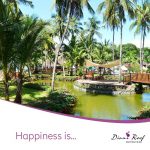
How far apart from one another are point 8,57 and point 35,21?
7.23 feet

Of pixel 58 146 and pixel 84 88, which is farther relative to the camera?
pixel 84 88

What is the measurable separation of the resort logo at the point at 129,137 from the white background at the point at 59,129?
0.13 ft

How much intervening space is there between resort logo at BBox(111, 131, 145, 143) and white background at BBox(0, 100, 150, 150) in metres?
0.04

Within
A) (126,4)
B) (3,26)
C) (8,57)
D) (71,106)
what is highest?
(126,4)

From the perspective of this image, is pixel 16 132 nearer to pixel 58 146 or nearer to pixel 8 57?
pixel 58 146

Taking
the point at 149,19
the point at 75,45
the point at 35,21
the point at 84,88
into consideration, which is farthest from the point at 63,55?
the point at 35,21

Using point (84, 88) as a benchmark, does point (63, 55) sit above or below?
above

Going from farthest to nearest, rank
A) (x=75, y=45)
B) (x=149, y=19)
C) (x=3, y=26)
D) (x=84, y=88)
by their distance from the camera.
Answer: (x=75, y=45) → (x=149, y=19) → (x=84, y=88) → (x=3, y=26)

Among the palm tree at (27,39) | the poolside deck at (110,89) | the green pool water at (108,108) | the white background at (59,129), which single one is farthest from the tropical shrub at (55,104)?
the poolside deck at (110,89)

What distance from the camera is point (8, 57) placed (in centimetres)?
930

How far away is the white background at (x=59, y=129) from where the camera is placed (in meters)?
6.10

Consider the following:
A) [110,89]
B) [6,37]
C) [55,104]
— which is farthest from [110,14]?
[6,37]

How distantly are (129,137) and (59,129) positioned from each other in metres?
1.28

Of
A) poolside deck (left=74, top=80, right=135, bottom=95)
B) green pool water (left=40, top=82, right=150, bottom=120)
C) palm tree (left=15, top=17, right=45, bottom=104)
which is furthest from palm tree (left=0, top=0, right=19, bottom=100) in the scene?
poolside deck (left=74, top=80, right=135, bottom=95)
